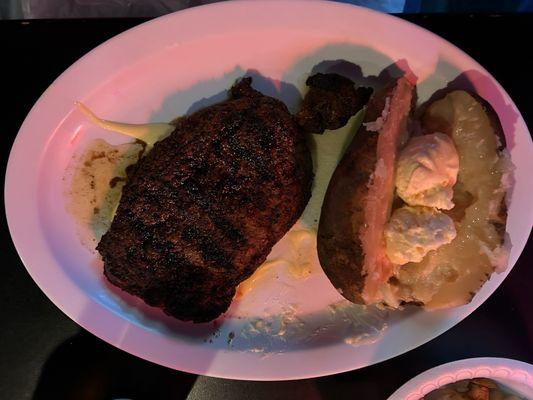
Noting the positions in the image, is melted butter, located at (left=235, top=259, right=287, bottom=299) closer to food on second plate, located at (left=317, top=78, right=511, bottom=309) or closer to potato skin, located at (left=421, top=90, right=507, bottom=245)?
food on second plate, located at (left=317, top=78, right=511, bottom=309)

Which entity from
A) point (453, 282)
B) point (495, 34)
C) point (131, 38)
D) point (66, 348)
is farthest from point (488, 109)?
point (66, 348)

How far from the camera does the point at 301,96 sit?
5.63 feet

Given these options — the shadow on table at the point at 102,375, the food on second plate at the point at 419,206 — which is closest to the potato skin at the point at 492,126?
the food on second plate at the point at 419,206

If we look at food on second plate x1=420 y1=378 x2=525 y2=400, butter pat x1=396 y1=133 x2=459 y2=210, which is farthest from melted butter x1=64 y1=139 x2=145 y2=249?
food on second plate x1=420 y1=378 x2=525 y2=400

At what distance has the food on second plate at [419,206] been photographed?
4.73ft

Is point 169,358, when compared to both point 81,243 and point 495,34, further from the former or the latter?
point 495,34

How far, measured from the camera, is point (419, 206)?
1.49m

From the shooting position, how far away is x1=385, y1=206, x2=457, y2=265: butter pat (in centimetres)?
144

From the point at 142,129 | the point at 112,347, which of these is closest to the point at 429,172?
the point at 142,129

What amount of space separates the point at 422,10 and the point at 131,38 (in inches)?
45.4

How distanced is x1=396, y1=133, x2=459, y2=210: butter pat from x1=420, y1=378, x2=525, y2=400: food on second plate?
63 centimetres

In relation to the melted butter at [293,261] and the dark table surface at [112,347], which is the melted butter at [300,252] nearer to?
the melted butter at [293,261]

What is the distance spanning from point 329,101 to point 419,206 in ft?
1.37

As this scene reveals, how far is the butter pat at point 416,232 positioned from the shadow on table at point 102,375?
901 millimetres
